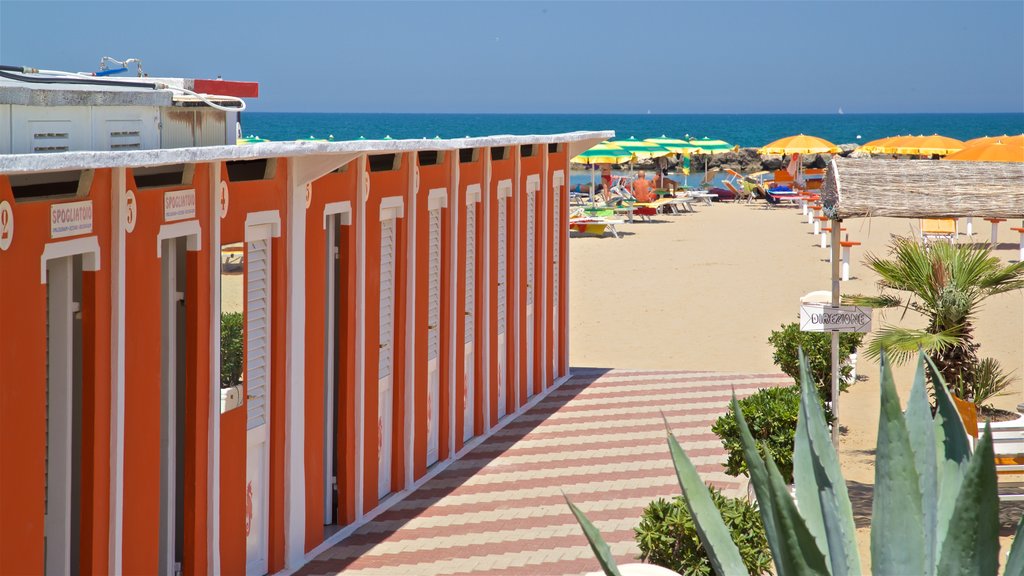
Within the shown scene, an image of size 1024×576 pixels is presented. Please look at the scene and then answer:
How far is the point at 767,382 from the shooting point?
13.2m

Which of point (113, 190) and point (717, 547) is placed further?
point (113, 190)

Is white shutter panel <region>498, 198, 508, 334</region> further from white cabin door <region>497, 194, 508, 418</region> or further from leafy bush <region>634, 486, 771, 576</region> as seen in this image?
leafy bush <region>634, 486, 771, 576</region>

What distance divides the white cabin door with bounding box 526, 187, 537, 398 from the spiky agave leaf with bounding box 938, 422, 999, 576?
8988mm

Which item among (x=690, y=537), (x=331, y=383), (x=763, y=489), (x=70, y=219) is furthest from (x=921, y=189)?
(x=70, y=219)

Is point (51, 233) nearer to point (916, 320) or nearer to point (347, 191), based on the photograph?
point (347, 191)

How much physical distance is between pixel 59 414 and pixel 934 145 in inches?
1382

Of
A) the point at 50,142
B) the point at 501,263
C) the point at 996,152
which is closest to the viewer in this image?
the point at 50,142

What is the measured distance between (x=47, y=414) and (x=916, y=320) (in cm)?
1417

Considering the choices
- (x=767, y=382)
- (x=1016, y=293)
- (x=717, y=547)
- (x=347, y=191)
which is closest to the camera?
(x=717, y=547)

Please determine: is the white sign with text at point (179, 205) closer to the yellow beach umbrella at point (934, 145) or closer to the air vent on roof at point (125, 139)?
the air vent on roof at point (125, 139)

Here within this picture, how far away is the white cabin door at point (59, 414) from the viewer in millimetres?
5246

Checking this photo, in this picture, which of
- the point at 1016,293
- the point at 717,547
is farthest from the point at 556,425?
the point at 1016,293

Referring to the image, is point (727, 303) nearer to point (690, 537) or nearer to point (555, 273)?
point (555, 273)

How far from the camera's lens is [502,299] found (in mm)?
11672
